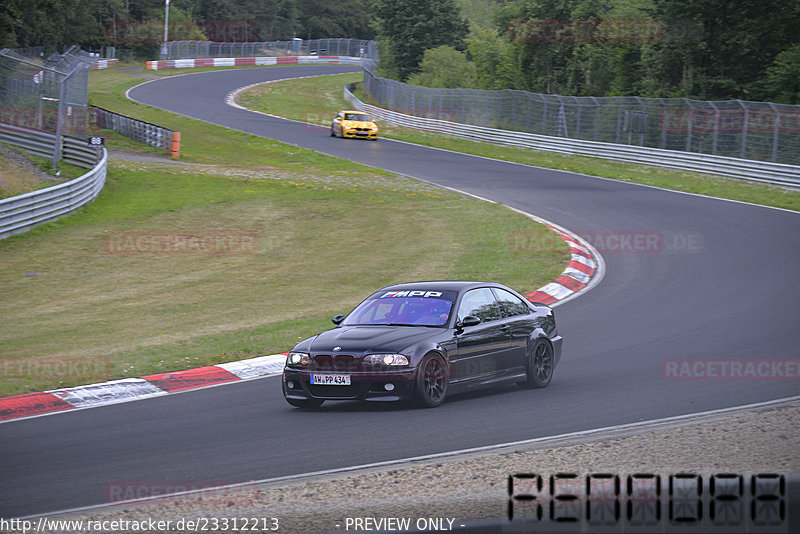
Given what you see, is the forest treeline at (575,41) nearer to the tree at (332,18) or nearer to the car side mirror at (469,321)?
the car side mirror at (469,321)

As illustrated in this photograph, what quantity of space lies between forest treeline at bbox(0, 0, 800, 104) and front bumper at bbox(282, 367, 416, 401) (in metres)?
28.2

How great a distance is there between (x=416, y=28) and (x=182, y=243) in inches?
2223

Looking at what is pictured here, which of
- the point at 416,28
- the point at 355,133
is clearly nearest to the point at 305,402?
the point at 355,133

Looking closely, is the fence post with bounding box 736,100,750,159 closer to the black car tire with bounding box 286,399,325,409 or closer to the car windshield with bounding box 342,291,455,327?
the car windshield with bounding box 342,291,455,327

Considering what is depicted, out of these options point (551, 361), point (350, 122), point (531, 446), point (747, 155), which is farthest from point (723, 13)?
point (531, 446)

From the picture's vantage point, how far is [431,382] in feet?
32.1

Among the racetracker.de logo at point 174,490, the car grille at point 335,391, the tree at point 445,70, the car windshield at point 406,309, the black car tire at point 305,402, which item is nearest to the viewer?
the racetracker.de logo at point 174,490

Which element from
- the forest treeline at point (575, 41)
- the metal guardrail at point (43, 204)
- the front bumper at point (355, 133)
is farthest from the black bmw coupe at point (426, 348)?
the front bumper at point (355, 133)

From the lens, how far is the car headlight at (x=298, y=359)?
9.89 metres

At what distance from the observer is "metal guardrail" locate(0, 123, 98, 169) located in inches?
1212

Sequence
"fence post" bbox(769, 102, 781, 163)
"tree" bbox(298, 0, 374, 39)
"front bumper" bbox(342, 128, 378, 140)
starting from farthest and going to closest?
"tree" bbox(298, 0, 374, 39) < "front bumper" bbox(342, 128, 378, 140) < "fence post" bbox(769, 102, 781, 163)

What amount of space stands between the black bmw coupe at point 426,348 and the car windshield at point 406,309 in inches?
0.4

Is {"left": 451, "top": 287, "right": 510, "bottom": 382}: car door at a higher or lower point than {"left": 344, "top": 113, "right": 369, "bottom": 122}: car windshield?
lower

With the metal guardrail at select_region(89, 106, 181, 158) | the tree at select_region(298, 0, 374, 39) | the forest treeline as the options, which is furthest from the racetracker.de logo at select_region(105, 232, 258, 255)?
the tree at select_region(298, 0, 374, 39)
